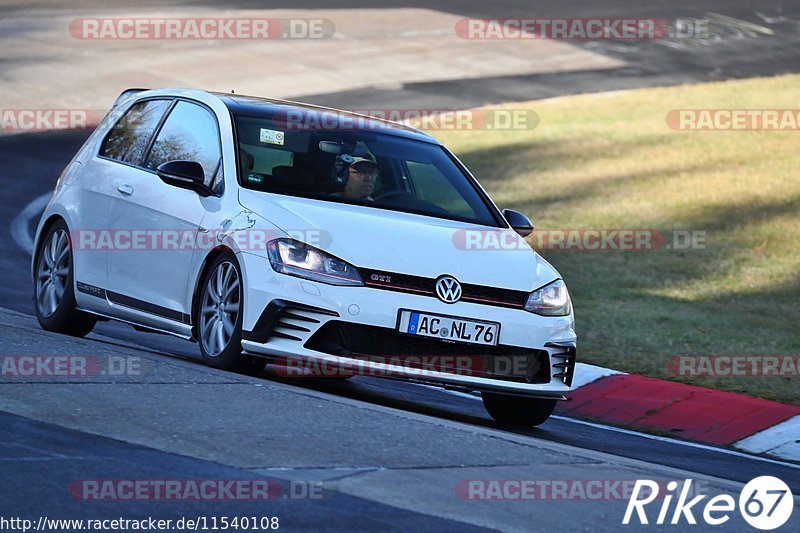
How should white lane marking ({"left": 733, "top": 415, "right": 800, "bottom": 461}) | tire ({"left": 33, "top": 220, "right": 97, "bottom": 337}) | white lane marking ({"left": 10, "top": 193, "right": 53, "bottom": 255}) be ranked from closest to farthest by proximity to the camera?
white lane marking ({"left": 733, "top": 415, "right": 800, "bottom": 461}), tire ({"left": 33, "top": 220, "right": 97, "bottom": 337}), white lane marking ({"left": 10, "top": 193, "right": 53, "bottom": 255})

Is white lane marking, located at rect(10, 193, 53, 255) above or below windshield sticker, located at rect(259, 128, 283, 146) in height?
below

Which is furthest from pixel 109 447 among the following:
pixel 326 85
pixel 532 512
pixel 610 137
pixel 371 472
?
pixel 326 85

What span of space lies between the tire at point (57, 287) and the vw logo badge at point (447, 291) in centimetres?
291

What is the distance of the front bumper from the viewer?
25.9ft

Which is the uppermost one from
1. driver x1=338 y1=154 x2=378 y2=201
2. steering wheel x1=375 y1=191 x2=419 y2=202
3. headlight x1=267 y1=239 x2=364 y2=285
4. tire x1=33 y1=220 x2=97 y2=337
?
driver x1=338 y1=154 x2=378 y2=201

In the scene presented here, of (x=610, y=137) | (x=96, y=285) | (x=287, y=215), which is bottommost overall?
(x=610, y=137)

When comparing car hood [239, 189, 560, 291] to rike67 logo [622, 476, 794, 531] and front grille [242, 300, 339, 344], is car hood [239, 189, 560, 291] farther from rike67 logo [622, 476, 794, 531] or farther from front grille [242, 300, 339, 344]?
rike67 logo [622, 476, 794, 531]

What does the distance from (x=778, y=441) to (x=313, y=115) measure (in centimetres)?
353

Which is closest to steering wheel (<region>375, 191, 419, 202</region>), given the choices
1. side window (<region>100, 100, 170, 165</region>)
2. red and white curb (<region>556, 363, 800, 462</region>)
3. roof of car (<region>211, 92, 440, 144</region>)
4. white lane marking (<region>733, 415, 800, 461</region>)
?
roof of car (<region>211, 92, 440, 144</region>)

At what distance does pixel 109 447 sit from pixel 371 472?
110cm

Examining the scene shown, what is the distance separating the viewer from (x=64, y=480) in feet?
18.9

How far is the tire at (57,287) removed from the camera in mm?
9914

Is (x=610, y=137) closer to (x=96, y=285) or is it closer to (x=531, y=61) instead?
(x=531, y=61)

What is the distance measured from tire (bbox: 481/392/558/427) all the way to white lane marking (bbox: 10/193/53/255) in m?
7.30
